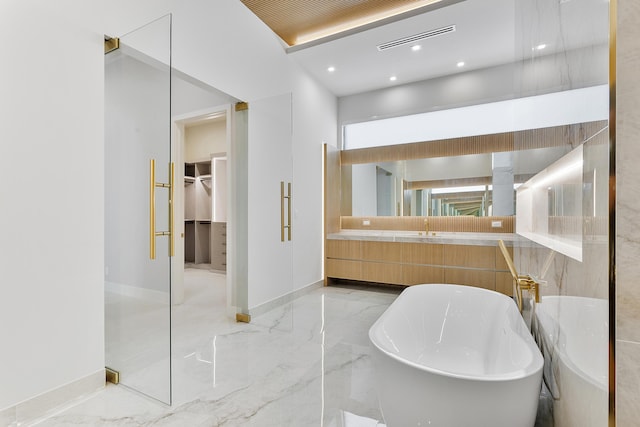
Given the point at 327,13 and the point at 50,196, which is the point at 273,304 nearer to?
the point at 50,196

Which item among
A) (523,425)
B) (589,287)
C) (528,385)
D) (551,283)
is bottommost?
(523,425)

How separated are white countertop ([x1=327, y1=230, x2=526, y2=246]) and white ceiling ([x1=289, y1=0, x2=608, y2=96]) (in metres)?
1.97

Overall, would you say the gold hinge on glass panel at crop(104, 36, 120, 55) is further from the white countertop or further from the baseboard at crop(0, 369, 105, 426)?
the white countertop

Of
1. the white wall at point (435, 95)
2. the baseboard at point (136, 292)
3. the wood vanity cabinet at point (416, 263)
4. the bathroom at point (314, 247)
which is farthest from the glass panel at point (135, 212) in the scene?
the wood vanity cabinet at point (416, 263)

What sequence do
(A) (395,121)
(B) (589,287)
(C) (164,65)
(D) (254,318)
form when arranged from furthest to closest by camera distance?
(A) (395,121) → (D) (254,318) → (C) (164,65) → (B) (589,287)

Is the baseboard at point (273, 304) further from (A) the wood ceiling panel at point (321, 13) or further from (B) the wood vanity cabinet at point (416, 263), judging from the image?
(A) the wood ceiling panel at point (321, 13)

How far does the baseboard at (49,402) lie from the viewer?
149cm

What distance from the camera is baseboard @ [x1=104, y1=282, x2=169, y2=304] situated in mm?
1881

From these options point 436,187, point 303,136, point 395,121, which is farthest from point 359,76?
point 436,187

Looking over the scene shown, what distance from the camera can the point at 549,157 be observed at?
1307 mm

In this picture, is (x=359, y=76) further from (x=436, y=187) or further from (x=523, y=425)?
→ (x=523, y=425)

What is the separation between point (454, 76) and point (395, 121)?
37.9 inches

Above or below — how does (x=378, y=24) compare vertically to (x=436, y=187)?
above

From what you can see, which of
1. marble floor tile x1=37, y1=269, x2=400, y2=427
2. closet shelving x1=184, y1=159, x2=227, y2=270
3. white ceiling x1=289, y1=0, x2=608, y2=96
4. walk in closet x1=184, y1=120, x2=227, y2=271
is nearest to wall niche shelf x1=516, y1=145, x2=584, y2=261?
white ceiling x1=289, y1=0, x2=608, y2=96
